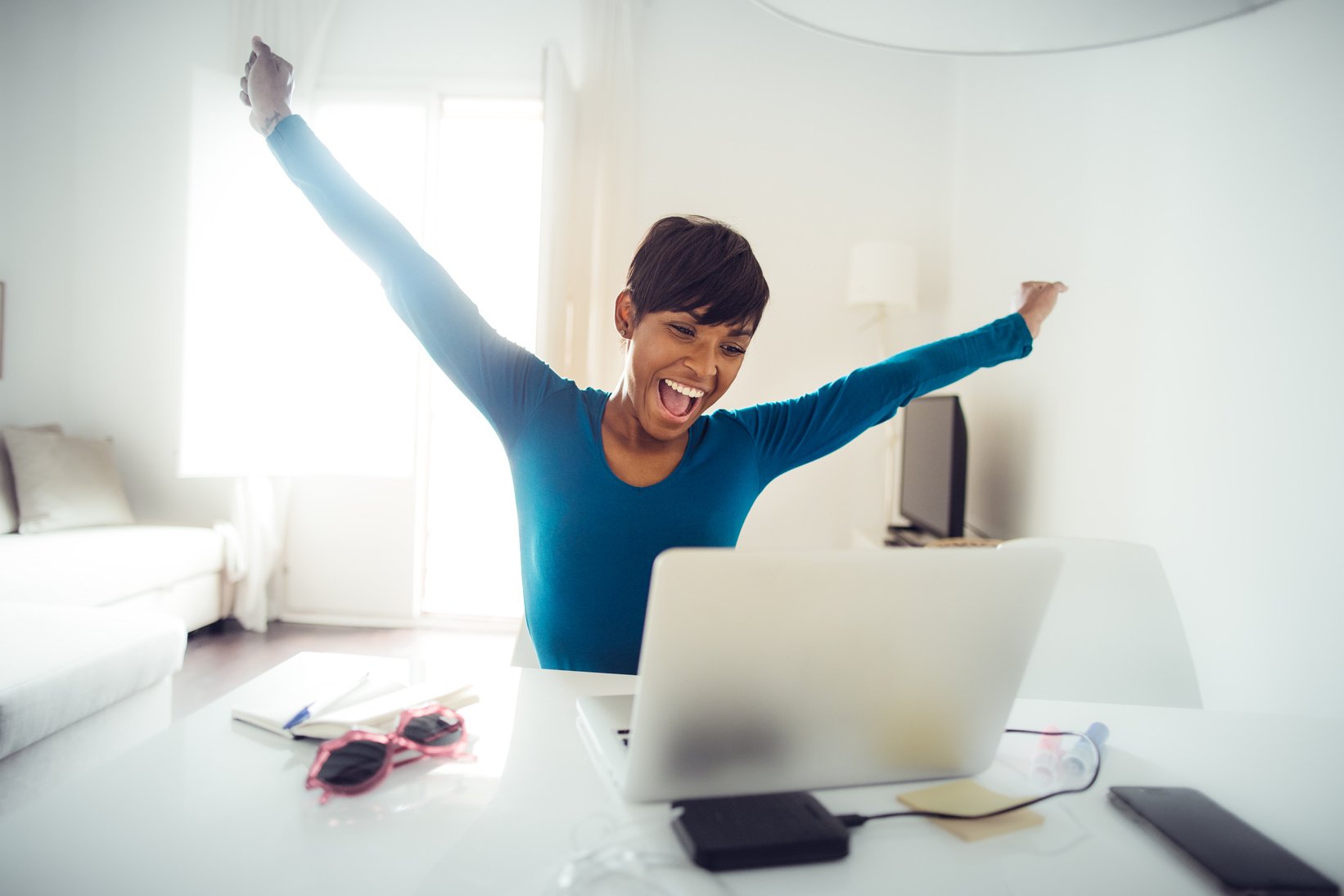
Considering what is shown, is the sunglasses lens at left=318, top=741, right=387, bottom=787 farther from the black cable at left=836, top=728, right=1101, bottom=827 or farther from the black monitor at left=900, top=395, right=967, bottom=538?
the black monitor at left=900, top=395, right=967, bottom=538

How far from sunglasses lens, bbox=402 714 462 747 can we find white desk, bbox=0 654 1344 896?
3 cm

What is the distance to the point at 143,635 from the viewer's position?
212 centimetres

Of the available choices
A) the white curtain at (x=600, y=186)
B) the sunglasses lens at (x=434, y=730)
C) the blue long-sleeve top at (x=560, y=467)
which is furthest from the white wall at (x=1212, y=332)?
the white curtain at (x=600, y=186)

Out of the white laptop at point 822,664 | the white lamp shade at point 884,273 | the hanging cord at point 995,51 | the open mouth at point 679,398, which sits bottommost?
the white laptop at point 822,664

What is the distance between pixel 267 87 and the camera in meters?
1.19

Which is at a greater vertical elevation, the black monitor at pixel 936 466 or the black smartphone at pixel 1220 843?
the black monitor at pixel 936 466

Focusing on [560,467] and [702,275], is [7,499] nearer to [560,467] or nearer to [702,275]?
[560,467]

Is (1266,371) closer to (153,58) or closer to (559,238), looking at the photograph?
(559,238)

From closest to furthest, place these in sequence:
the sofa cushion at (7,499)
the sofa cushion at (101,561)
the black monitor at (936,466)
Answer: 1. the black monitor at (936,466)
2. the sofa cushion at (101,561)
3. the sofa cushion at (7,499)

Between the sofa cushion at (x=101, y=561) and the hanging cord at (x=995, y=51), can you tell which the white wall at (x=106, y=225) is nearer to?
the sofa cushion at (x=101, y=561)

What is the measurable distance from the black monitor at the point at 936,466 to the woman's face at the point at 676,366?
1.49 meters

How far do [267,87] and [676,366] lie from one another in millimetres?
736

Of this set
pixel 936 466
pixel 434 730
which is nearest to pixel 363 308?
pixel 936 466

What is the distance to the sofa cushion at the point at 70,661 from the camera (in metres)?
1.73
